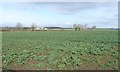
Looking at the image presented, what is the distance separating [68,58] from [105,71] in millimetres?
2023

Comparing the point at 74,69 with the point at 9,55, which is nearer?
the point at 74,69

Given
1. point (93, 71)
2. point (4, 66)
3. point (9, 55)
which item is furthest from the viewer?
point (9, 55)

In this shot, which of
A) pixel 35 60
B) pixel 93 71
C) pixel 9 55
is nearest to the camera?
pixel 93 71

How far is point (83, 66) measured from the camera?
8.23 m

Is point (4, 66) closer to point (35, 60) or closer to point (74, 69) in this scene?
point (35, 60)

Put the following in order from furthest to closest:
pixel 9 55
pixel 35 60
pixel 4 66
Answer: pixel 9 55, pixel 35 60, pixel 4 66

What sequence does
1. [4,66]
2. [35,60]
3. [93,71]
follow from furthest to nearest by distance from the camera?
[35,60] < [4,66] < [93,71]

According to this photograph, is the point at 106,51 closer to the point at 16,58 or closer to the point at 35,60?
the point at 35,60

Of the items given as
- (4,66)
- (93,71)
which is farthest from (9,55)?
(93,71)

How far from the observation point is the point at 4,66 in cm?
847

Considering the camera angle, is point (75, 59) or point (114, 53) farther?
point (114, 53)

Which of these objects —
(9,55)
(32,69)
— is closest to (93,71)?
(32,69)

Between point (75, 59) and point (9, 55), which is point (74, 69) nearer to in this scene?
point (75, 59)

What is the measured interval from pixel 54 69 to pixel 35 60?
150 cm
